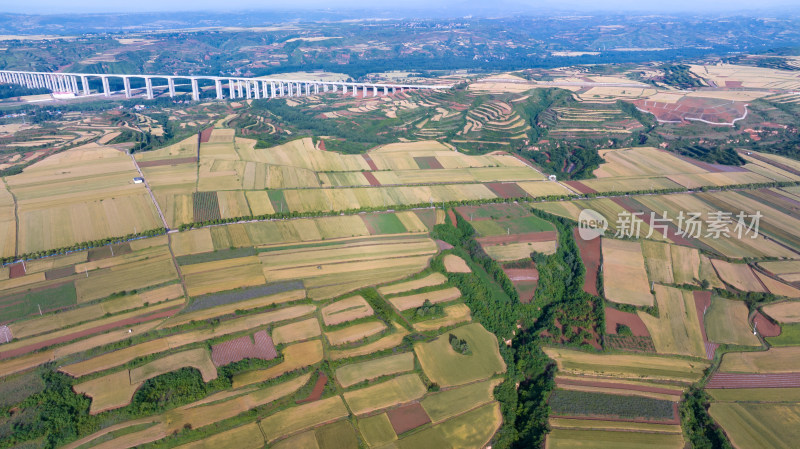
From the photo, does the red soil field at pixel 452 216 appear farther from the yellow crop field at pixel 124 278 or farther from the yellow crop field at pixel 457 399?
the yellow crop field at pixel 124 278

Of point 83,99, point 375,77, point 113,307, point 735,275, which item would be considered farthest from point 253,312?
point 375,77

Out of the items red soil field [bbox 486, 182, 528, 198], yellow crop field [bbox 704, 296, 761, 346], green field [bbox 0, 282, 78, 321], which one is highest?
yellow crop field [bbox 704, 296, 761, 346]

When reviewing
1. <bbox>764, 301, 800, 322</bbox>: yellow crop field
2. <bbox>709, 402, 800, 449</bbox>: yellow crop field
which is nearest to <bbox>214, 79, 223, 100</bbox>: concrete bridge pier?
<bbox>764, 301, 800, 322</bbox>: yellow crop field

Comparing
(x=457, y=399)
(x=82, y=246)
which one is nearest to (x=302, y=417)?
(x=457, y=399)

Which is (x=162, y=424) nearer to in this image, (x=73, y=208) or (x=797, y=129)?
(x=73, y=208)

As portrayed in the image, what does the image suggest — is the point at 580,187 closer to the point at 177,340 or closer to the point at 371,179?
the point at 371,179

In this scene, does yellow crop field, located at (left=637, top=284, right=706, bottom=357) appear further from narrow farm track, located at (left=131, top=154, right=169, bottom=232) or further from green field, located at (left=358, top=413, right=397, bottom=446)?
narrow farm track, located at (left=131, top=154, right=169, bottom=232)
